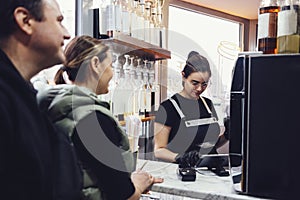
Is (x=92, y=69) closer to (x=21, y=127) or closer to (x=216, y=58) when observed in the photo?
(x=21, y=127)

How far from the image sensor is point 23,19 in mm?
902

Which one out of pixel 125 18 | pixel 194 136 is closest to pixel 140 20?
pixel 125 18

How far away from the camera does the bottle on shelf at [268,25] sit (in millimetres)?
1076

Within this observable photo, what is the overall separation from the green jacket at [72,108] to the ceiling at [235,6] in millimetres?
3021

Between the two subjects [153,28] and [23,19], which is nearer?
[23,19]

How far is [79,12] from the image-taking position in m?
1.34

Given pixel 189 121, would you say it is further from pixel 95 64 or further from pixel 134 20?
pixel 95 64

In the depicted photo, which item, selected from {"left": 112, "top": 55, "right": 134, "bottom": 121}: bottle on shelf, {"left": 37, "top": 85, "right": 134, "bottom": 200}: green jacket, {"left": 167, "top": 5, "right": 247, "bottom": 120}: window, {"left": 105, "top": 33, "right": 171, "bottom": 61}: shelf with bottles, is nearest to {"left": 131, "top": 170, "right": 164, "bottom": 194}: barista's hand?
{"left": 37, "top": 85, "right": 134, "bottom": 200}: green jacket

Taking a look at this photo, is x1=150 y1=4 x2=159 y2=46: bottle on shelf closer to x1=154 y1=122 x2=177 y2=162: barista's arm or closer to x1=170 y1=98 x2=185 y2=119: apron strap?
x1=170 y1=98 x2=185 y2=119: apron strap

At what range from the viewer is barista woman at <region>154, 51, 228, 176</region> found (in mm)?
2066

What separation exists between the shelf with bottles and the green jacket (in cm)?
36

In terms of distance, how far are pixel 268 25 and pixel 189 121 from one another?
110 cm

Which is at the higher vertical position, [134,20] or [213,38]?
[213,38]

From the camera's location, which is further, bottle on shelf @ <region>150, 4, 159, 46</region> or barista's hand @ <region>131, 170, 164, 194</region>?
bottle on shelf @ <region>150, 4, 159, 46</region>
